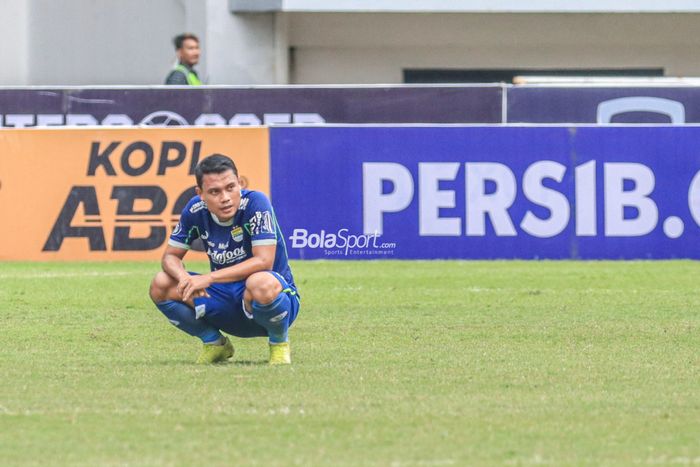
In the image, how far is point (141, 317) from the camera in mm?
12750

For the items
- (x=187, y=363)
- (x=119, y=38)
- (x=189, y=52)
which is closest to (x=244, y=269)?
(x=187, y=363)

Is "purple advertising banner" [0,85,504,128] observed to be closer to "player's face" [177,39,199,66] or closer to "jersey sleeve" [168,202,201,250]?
"player's face" [177,39,199,66]

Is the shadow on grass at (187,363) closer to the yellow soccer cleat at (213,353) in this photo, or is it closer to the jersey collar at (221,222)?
the yellow soccer cleat at (213,353)

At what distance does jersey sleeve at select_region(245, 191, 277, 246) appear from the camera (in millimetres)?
9148

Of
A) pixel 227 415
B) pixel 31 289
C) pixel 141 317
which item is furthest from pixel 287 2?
pixel 227 415

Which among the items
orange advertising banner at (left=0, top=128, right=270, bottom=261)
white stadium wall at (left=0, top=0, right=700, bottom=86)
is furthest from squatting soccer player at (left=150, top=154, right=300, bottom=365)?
white stadium wall at (left=0, top=0, right=700, bottom=86)

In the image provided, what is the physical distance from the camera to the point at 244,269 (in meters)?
9.14

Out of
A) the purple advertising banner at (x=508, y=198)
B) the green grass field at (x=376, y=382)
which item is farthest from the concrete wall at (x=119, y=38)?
the green grass field at (x=376, y=382)

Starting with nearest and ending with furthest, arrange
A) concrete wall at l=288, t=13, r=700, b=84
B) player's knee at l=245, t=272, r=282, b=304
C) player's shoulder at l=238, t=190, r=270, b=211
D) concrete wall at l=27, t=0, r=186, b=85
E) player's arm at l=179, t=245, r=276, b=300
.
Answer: player's knee at l=245, t=272, r=282, b=304 < player's arm at l=179, t=245, r=276, b=300 < player's shoulder at l=238, t=190, r=270, b=211 < concrete wall at l=288, t=13, r=700, b=84 < concrete wall at l=27, t=0, r=186, b=85

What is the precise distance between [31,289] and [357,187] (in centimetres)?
467

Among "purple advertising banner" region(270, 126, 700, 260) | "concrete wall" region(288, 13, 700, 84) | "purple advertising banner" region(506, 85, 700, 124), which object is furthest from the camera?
"concrete wall" region(288, 13, 700, 84)

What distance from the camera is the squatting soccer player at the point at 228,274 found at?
9.05m

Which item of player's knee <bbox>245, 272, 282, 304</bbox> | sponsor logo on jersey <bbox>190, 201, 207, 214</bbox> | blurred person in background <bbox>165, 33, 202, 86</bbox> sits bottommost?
player's knee <bbox>245, 272, 282, 304</bbox>

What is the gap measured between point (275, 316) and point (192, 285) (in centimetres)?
50
